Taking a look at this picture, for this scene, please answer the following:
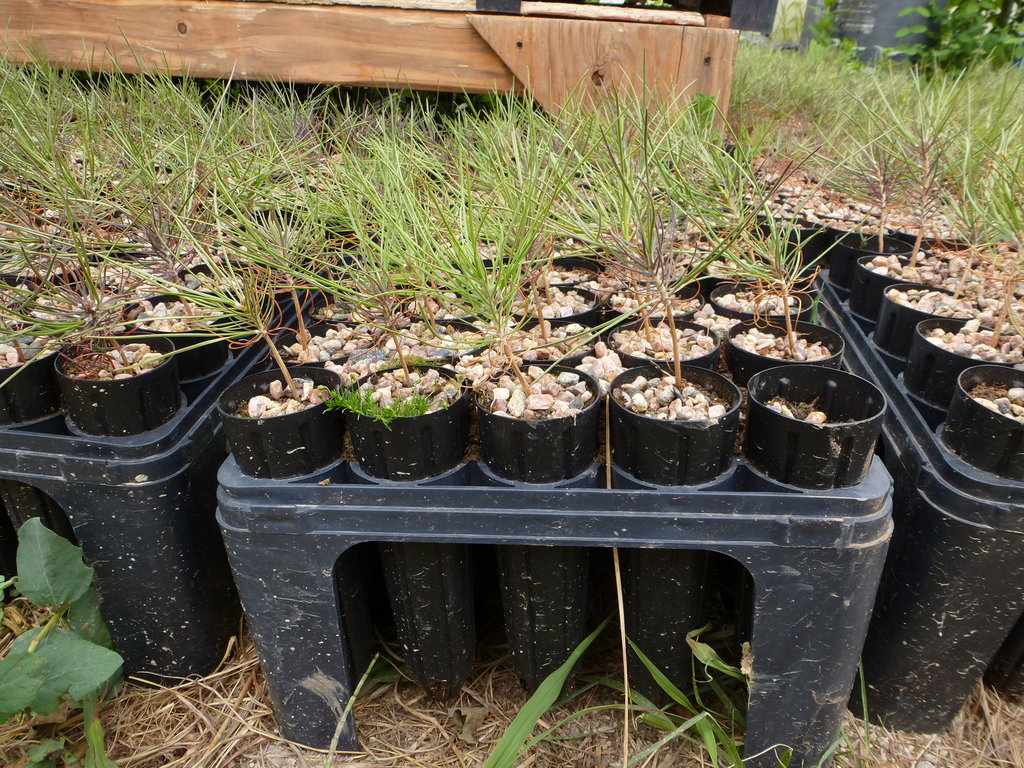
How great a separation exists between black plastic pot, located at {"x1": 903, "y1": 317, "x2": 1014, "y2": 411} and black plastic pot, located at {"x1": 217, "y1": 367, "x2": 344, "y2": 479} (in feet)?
2.31

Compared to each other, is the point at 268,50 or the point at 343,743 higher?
the point at 268,50

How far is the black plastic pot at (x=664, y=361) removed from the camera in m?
0.83

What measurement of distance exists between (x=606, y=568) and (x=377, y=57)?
1382 mm

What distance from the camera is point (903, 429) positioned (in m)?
0.85

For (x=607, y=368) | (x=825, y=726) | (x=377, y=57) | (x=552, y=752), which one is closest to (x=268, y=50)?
(x=377, y=57)

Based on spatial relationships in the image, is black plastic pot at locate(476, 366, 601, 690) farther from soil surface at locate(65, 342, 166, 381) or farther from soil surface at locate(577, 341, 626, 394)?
soil surface at locate(65, 342, 166, 381)

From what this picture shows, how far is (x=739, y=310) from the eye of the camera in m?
1.01

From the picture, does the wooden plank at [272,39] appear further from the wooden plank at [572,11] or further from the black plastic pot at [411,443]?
the black plastic pot at [411,443]

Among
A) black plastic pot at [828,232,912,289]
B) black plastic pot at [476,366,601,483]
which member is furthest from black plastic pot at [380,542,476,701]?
black plastic pot at [828,232,912,289]

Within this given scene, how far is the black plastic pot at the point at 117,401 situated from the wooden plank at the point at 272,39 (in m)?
1.14

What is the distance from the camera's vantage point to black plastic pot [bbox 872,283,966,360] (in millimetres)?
962

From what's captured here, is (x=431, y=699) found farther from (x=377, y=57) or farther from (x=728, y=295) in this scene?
(x=377, y=57)

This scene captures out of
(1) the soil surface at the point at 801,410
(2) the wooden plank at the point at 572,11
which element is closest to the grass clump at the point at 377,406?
(1) the soil surface at the point at 801,410

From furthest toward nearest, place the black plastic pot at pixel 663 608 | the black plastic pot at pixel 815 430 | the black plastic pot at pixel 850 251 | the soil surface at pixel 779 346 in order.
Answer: the black plastic pot at pixel 850 251 < the soil surface at pixel 779 346 < the black plastic pot at pixel 663 608 < the black plastic pot at pixel 815 430
